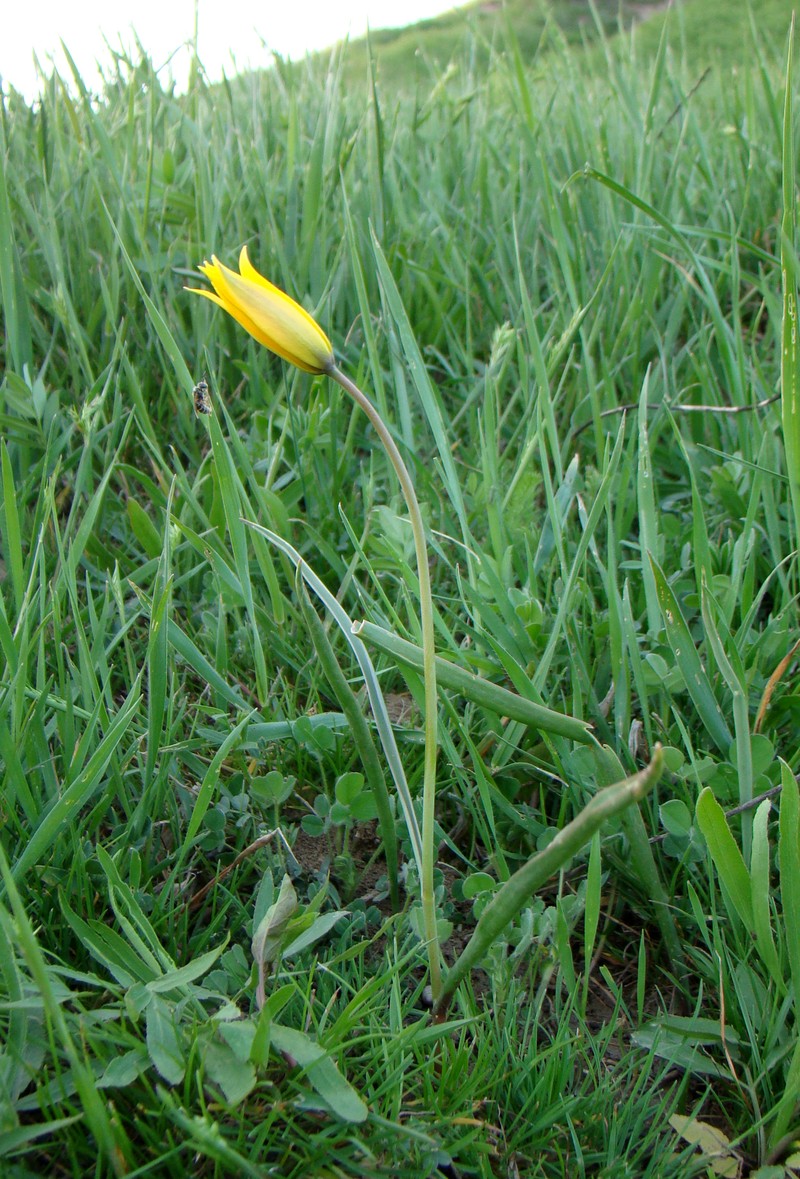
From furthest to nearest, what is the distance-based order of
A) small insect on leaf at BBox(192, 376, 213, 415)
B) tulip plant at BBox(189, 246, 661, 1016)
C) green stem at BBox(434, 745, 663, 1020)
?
small insect on leaf at BBox(192, 376, 213, 415) → tulip plant at BBox(189, 246, 661, 1016) → green stem at BBox(434, 745, 663, 1020)

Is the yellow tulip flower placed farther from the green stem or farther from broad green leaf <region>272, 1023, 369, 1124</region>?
broad green leaf <region>272, 1023, 369, 1124</region>

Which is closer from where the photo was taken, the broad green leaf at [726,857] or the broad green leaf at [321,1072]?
the broad green leaf at [321,1072]

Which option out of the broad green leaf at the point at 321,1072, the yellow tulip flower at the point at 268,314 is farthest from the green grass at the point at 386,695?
the yellow tulip flower at the point at 268,314

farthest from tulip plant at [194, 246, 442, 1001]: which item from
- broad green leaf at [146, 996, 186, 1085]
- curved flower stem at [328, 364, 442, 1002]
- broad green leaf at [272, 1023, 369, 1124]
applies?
broad green leaf at [146, 996, 186, 1085]

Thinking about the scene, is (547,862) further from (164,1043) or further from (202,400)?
(202,400)

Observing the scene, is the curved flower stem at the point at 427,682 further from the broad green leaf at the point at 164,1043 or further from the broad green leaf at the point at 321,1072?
the broad green leaf at the point at 164,1043

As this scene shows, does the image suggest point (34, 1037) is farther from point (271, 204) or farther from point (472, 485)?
point (271, 204)

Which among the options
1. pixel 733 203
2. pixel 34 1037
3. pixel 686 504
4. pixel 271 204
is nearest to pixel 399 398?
pixel 686 504
